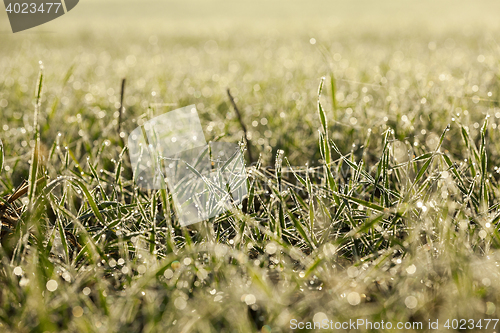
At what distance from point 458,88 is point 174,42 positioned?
4916 millimetres

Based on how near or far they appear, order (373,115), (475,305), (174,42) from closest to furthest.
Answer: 1. (475,305)
2. (373,115)
3. (174,42)

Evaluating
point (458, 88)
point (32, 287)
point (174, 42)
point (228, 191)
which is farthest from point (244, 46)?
point (32, 287)

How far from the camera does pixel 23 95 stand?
222 cm

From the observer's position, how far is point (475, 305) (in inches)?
25.8

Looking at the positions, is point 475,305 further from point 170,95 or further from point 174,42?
point 174,42

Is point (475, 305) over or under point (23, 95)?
under

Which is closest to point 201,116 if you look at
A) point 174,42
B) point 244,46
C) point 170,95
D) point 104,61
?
point 170,95

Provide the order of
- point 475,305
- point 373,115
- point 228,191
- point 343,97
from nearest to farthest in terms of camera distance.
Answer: point 475,305, point 228,191, point 373,115, point 343,97

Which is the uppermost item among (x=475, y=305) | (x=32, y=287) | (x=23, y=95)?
(x=23, y=95)

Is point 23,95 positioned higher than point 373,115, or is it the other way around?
point 23,95

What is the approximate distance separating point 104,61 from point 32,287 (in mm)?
3537

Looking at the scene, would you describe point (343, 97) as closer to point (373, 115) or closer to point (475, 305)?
point (373, 115)

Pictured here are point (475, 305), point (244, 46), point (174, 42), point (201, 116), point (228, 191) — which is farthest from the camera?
point (174, 42)

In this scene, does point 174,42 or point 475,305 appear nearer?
point 475,305
